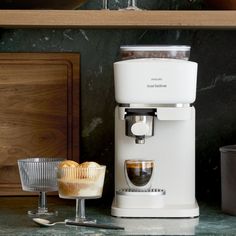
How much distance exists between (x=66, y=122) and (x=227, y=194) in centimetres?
58

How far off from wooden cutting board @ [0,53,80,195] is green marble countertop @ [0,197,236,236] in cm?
21

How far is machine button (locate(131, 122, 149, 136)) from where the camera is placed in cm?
196

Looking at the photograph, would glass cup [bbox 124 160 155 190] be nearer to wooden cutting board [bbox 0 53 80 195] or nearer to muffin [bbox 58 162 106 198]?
muffin [bbox 58 162 106 198]

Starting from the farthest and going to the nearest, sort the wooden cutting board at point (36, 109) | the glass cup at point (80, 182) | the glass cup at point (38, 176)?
the wooden cutting board at point (36, 109)
the glass cup at point (38, 176)
the glass cup at point (80, 182)

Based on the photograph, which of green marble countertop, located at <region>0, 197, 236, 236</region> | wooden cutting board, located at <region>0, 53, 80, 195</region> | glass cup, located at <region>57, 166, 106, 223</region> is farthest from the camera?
wooden cutting board, located at <region>0, 53, 80, 195</region>

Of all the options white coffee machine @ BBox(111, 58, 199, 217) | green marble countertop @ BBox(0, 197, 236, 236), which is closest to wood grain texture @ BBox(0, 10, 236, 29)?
white coffee machine @ BBox(111, 58, 199, 217)

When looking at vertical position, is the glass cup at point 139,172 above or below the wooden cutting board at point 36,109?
below

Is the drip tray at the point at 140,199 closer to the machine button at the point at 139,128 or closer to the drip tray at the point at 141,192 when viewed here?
the drip tray at the point at 141,192

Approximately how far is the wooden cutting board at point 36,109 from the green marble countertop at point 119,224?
0.69 ft

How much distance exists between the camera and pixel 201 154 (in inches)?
93.7

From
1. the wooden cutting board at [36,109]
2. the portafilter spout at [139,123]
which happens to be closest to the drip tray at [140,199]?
the portafilter spout at [139,123]

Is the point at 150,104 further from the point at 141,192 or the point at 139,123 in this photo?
the point at 141,192

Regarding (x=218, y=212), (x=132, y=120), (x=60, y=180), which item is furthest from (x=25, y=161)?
(x=218, y=212)

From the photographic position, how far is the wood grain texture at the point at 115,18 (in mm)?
2043
